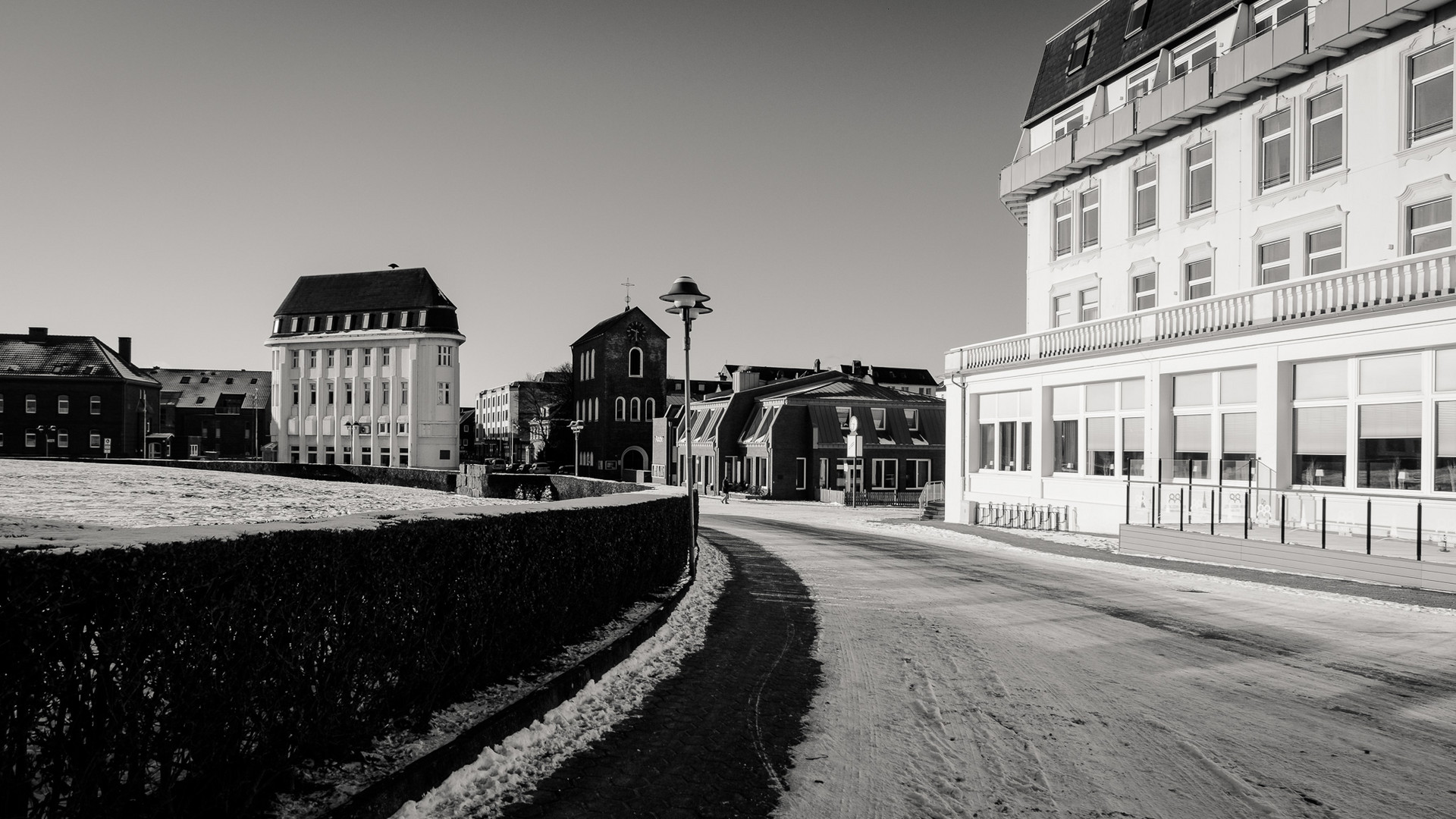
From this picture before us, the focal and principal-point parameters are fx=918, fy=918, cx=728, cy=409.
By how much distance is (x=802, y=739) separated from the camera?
671 cm

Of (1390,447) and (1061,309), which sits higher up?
(1061,309)

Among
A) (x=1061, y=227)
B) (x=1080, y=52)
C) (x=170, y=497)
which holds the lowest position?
(x=170, y=497)

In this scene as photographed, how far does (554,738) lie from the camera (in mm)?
6590

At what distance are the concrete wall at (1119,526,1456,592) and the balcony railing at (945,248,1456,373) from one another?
486 centimetres

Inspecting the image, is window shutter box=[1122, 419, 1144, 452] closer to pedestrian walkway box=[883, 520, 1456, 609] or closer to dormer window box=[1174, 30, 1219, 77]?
pedestrian walkway box=[883, 520, 1456, 609]

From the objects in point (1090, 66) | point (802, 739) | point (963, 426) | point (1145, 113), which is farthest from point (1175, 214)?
point (802, 739)

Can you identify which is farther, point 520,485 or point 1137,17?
point 520,485

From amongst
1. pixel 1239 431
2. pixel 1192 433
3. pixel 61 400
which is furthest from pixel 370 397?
pixel 1239 431

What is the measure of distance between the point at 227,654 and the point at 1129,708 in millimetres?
6576

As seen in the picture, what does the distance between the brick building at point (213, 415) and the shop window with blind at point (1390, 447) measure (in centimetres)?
11286

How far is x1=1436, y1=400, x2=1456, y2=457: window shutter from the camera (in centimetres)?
1630

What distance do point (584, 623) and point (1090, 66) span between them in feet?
90.8

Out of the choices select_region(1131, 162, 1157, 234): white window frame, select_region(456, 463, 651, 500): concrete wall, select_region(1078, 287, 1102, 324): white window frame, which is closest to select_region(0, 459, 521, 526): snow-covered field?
select_region(456, 463, 651, 500): concrete wall

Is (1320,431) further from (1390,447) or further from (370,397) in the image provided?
(370,397)
